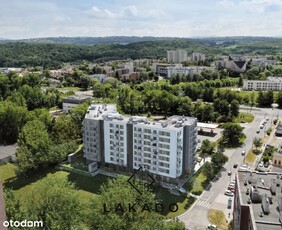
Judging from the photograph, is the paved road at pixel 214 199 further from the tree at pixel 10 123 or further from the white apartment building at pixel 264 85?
the white apartment building at pixel 264 85

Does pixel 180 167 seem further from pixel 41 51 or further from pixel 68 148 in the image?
pixel 41 51

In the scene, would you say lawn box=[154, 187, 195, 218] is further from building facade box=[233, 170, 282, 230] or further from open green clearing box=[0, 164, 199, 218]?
building facade box=[233, 170, 282, 230]

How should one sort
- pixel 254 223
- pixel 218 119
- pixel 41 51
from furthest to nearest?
1. pixel 41 51
2. pixel 218 119
3. pixel 254 223

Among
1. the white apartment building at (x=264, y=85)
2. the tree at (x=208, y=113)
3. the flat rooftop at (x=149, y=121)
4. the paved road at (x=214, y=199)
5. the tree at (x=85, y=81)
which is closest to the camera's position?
the paved road at (x=214, y=199)

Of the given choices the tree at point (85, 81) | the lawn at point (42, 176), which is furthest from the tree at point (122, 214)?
the tree at point (85, 81)

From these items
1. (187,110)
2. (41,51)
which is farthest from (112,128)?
(41,51)

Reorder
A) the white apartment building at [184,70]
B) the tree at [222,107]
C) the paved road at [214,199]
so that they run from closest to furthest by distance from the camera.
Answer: the paved road at [214,199] < the tree at [222,107] < the white apartment building at [184,70]

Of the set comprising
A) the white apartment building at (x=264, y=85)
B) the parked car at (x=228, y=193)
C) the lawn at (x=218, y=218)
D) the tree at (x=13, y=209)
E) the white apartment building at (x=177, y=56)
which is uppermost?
the white apartment building at (x=177, y=56)
